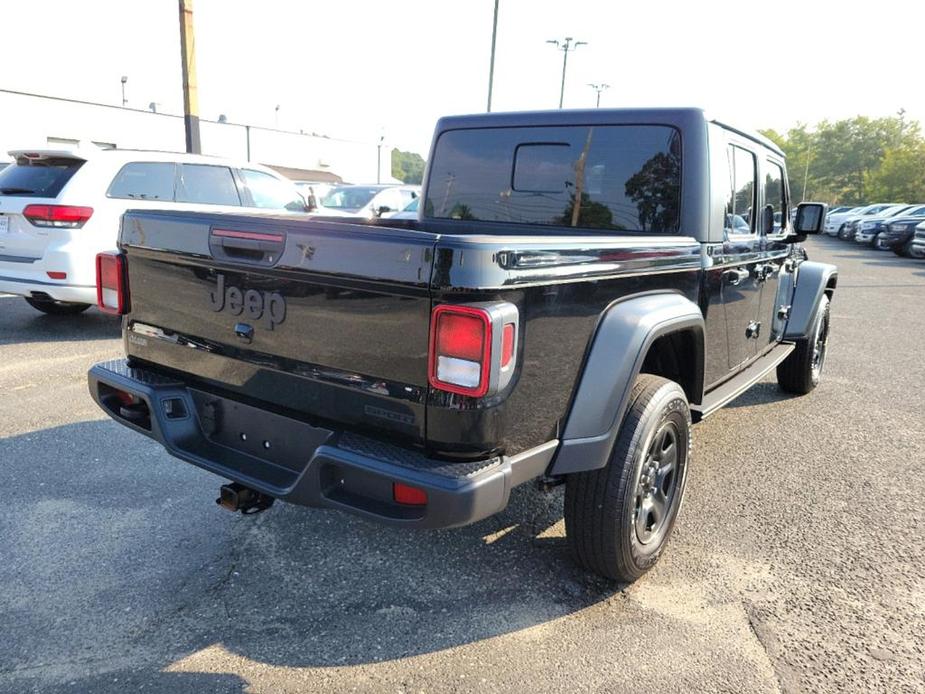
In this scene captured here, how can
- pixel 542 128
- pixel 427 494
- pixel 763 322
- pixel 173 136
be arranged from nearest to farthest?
pixel 427 494
pixel 542 128
pixel 763 322
pixel 173 136

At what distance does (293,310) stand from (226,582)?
4.07 feet

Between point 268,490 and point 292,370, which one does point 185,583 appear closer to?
point 268,490

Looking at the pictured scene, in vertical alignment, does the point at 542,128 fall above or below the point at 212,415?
above

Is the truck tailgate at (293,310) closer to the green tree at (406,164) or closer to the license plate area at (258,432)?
the license plate area at (258,432)

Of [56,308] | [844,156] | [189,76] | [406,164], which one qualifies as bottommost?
[56,308]

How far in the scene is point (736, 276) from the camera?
3.74 metres

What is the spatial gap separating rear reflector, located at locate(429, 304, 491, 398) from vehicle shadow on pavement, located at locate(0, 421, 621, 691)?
3.51ft

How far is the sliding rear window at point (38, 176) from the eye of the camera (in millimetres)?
6605

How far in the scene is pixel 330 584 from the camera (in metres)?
2.87

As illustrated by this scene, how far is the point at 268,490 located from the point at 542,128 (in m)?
2.39

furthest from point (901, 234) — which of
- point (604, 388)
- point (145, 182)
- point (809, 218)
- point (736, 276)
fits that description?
point (604, 388)

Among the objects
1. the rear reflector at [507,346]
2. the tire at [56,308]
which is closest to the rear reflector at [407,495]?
the rear reflector at [507,346]

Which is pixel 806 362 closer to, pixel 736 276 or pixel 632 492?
pixel 736 276

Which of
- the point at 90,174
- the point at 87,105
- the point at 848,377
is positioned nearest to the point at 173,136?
the point at 87,105
